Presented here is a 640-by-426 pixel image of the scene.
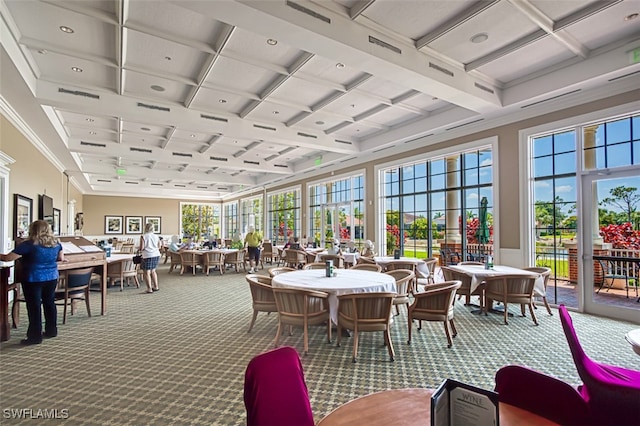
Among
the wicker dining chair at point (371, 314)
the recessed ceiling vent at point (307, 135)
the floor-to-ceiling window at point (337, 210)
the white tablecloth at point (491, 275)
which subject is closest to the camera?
the wicker dining chair at point (371, 314)

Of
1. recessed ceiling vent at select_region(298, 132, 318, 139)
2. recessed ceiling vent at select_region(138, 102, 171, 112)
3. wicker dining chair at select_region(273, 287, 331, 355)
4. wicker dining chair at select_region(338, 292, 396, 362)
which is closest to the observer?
wicker dining chair at select_region(338, 292, 396, 362)

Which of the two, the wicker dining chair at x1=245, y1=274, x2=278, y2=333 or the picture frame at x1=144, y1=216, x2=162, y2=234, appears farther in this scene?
the picture frame at x1=144, y1=216, x2=162, y2=234

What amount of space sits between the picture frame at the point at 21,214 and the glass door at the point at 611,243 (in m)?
10.2

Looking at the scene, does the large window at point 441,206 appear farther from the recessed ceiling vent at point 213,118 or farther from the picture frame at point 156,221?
the picture frame at point 156,221

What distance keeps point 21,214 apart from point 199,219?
53.5ft

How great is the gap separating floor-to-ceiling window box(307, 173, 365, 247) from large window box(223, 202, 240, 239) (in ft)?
29.6

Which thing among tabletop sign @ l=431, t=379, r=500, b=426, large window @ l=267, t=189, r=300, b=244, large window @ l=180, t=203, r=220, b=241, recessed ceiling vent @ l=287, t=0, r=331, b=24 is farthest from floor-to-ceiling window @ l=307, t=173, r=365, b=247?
large window @ l=180, t=203, r=220, b=241

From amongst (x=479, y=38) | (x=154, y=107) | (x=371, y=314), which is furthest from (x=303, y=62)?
(x=371, y=314)

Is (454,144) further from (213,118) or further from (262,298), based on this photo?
(262,298)

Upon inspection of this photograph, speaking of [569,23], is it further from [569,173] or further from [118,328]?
[118,328]

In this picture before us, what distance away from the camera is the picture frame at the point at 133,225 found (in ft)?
67.3

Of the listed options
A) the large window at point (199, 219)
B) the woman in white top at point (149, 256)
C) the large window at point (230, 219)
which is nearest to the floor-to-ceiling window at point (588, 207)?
the woman in white top at point (149, 256)

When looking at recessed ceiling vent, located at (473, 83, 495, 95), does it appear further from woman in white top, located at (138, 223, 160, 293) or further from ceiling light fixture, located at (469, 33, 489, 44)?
woman in white top, located at (138, 223, 160, 293)

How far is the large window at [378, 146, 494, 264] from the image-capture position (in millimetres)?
7625
